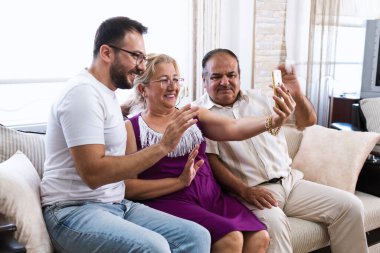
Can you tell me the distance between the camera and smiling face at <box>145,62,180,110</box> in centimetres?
195

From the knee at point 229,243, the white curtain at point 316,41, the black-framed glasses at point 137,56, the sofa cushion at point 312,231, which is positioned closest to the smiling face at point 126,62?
the black-framed glasses at point 137,56

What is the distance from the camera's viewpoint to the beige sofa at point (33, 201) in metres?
1.53

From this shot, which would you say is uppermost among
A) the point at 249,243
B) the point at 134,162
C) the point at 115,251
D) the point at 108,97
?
the point at 108,97

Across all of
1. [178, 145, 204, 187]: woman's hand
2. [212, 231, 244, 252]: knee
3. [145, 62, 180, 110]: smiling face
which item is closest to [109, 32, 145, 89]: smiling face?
[145, 62, 180, 110]: smiling face

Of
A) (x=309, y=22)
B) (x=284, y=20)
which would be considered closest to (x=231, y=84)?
(x=284, y=20)

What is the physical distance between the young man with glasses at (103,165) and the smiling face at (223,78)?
0.61 meters

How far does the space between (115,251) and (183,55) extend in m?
1.93

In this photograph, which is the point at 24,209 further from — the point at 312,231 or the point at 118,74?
the point at 312,231

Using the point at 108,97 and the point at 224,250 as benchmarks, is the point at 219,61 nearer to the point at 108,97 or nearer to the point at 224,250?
the point at 108,97

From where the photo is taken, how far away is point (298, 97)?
212cm

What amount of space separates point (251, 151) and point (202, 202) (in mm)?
441

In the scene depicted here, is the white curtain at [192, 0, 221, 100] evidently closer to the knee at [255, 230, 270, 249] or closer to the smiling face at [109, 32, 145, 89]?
the smiling face at [109, 32, 145, 89]

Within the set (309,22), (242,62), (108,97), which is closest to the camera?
(108,97)

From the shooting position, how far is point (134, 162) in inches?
60.1
